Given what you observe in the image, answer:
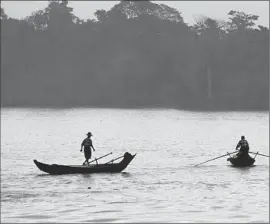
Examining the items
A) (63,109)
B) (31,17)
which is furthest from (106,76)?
(31,17)

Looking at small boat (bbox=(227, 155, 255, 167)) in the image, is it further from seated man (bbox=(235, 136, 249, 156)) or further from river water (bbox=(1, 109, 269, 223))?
river water (bbox=(1, 109, 269, 223))

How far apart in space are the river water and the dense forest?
43.4 m

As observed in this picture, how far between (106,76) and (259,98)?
29613mm

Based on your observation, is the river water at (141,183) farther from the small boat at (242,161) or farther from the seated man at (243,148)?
the seated man at (243,148)

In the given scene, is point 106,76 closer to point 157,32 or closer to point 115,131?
point 157,32

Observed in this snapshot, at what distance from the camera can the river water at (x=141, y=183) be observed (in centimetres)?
2708

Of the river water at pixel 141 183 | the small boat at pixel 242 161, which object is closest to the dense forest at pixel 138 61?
the river water at pixel 141 183

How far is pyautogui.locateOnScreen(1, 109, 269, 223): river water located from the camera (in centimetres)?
2708

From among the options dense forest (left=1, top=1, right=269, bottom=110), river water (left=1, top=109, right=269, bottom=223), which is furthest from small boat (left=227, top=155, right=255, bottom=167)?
dense forest (left=1, top=1, right=269, bottom=110)

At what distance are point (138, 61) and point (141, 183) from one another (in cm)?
10255

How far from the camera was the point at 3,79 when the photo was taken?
359 ft

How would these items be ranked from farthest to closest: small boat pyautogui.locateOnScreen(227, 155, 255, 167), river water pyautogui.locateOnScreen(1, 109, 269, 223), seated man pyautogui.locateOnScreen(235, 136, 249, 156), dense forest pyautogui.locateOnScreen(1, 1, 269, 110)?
dense forest pyautogui.locateOnScreen(1, 1, 269, 110) < small boat pyautogui.locateOnScreen(227, 155, 255, 167) < seated man pyautogui.locateOnScreen(235, 136, 249, 156) < river water pyautogui.locateOnScreen(1, 109, 269, 223)

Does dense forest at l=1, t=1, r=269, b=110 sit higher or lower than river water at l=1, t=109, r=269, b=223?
higher

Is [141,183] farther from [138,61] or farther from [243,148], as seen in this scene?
[138,61]
